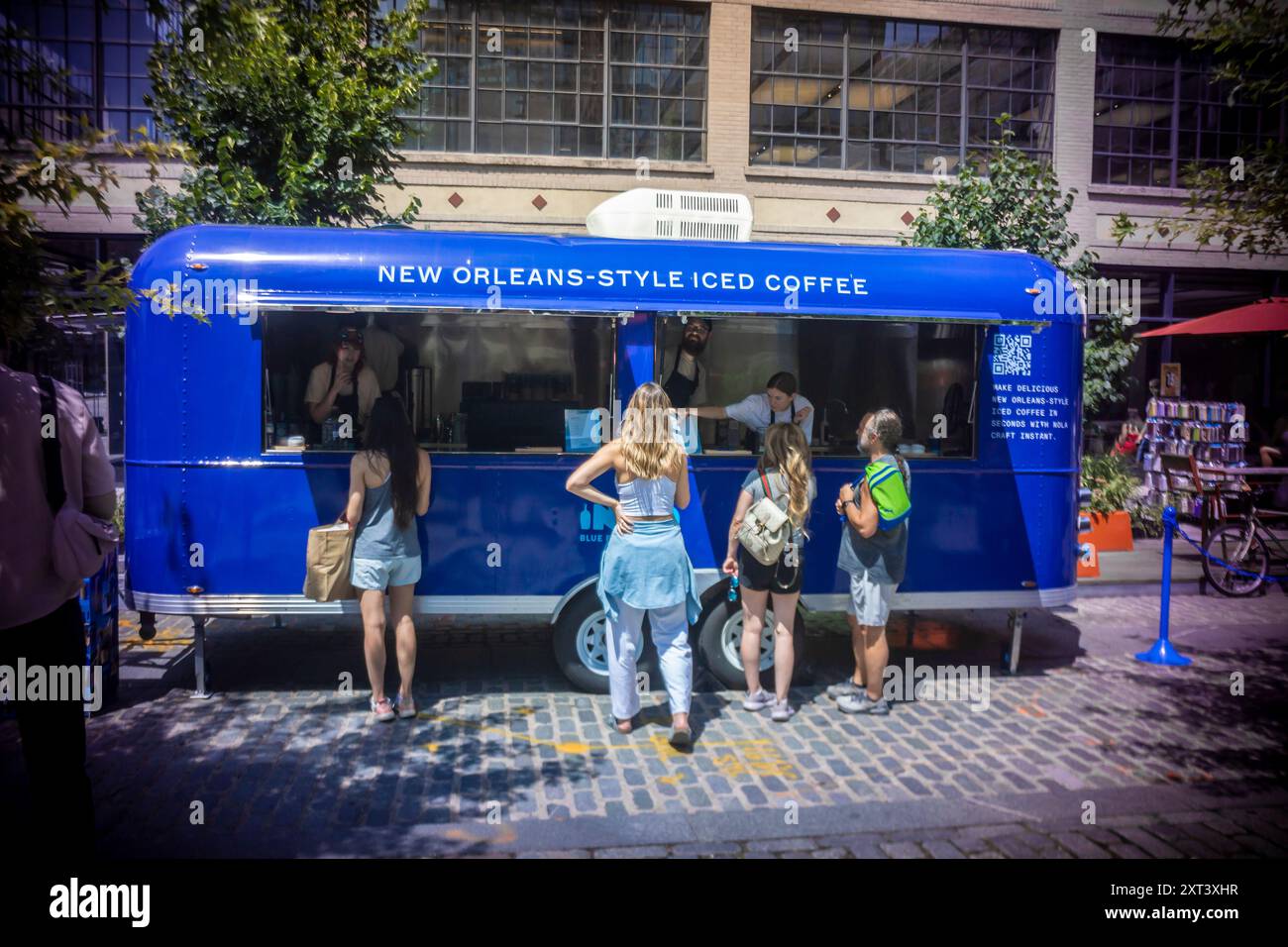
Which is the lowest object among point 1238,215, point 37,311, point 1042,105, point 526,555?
point 526,555

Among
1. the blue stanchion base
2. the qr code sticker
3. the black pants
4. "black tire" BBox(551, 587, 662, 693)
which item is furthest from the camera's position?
the blue stanchion base

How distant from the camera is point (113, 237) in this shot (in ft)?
47.3

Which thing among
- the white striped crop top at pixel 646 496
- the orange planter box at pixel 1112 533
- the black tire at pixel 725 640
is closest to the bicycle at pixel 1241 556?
the orange planter box at pixel 1112 533

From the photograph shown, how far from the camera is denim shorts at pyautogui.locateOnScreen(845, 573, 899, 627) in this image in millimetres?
6363

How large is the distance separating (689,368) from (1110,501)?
28.4ft

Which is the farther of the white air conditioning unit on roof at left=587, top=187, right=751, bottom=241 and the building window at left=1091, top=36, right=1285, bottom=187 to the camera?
the building window at left=1091, top=36, right=1285, bottom=187

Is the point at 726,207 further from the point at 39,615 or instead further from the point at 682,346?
the point at 39,615

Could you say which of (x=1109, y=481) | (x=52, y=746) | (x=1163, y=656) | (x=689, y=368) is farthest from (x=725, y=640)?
(x=1109, y=481)

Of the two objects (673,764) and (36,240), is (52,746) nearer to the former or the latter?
(36,240)

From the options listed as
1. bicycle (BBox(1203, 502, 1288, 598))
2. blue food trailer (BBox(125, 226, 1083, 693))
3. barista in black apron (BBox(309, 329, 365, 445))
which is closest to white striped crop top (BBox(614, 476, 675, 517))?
blue food trailer (BBox(125, 226, 1083, 693))

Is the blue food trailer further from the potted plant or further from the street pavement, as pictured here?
the potted plant
